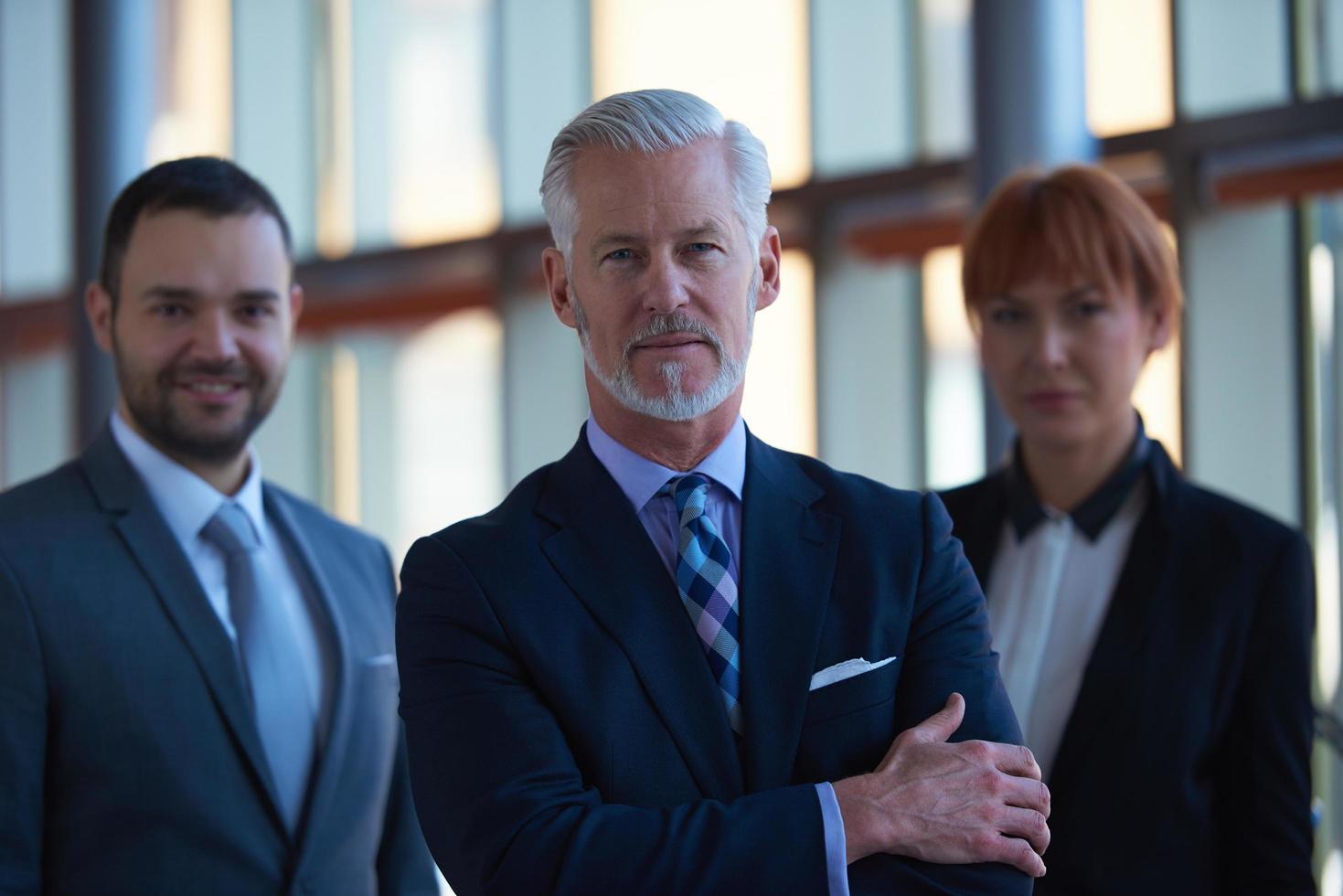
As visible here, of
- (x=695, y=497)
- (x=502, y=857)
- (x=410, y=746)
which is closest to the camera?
(x=502, y=857)

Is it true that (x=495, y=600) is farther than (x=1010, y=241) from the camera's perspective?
No

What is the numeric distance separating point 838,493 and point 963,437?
3.90 m

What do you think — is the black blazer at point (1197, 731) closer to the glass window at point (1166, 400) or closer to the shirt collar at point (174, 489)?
the shirt collar at point (174, 489)

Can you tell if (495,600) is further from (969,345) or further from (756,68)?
(756,68)

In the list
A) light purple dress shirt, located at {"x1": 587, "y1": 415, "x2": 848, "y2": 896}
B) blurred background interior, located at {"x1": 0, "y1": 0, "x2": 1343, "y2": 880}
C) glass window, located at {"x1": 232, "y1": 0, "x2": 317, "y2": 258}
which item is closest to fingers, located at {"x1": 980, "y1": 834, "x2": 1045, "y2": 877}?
light purple dress shirt, located at {"x1": 587, "y1": 415, "x2": 848, "y2": 896}

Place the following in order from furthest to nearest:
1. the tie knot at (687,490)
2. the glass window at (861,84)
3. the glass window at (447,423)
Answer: the glass window at (447,423) < the glass window at (861,84) < the tie knot at (687,490)

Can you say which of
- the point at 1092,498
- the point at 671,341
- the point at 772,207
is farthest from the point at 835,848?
the point at 772,207

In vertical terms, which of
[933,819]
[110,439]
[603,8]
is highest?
[603,8]

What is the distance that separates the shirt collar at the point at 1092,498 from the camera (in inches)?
104

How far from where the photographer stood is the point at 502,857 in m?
1.71

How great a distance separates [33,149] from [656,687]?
28.0 ft

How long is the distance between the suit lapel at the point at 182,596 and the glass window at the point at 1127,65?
376cm

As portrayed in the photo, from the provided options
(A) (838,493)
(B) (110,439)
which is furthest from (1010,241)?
(B) (110,439)

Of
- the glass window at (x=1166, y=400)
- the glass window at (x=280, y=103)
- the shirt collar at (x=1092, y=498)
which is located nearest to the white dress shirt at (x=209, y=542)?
the shirt collar at (x=1092, y=498)
